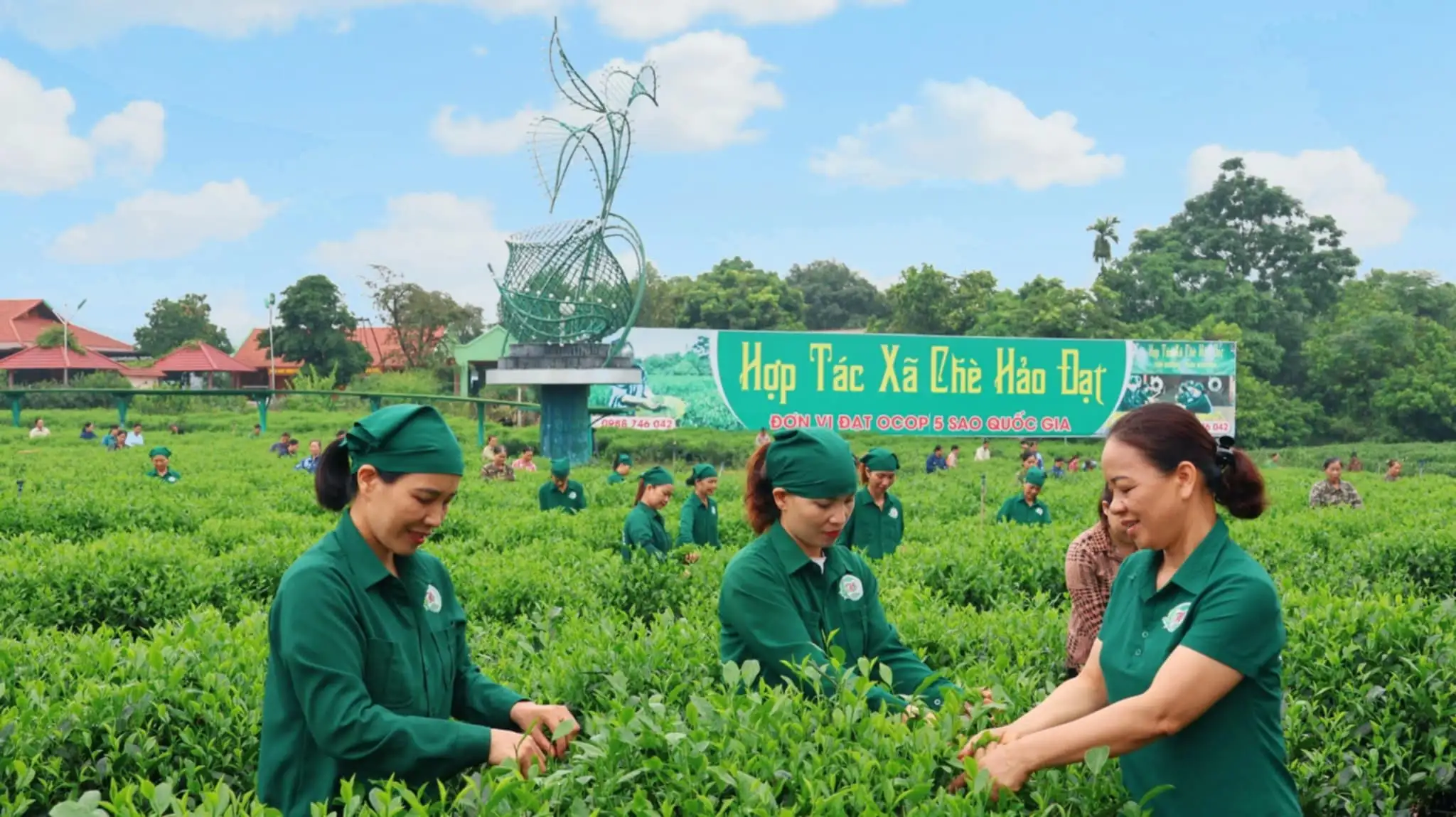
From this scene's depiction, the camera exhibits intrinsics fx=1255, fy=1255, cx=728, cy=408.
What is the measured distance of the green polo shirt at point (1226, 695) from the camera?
7.89 ft

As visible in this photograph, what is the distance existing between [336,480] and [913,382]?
2940 cm

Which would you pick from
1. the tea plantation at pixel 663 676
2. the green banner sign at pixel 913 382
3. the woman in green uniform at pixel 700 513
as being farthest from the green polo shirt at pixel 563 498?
the green banner sign at pixel 913 382

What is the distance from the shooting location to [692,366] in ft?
98.8

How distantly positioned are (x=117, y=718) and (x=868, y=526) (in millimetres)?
5371

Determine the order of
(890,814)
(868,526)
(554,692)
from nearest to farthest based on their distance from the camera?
(890,814) < (554,692) < (868,526)

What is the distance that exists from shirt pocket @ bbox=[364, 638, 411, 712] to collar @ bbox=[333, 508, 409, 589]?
0.42ft

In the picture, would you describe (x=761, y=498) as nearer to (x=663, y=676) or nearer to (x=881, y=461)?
(x=663, y=676)

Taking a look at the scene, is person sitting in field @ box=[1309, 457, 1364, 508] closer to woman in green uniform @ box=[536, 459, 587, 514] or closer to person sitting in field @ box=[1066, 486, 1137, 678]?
woman in green uniform @ box=[536, 459, 587, 514]

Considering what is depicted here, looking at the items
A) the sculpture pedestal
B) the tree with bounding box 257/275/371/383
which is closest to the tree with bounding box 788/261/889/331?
the tree with bounding box 257/275/371/383

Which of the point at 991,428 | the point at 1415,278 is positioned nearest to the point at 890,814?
→ the point at 991,428

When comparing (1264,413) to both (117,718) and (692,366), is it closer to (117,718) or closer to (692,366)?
(692,366)

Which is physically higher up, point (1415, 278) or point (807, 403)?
point (1415, 278)

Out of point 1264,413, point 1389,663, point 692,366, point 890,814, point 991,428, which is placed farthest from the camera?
point 1264,413

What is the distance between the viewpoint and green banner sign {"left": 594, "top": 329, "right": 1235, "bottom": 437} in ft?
98.5
